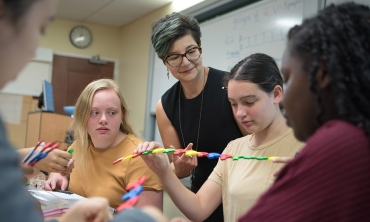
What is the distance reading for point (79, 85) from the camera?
5.72 m

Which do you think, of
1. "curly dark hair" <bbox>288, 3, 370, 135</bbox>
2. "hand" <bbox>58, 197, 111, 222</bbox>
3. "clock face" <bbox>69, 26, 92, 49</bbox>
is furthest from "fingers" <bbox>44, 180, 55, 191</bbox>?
"clock face" <bbox>69, 26, 92, 49</bbox>

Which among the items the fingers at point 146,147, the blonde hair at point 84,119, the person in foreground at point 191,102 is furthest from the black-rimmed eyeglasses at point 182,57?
the fingers at point 146,147

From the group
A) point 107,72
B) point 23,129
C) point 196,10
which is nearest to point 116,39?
point 107,72

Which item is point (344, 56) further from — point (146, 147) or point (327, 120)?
point (146, 147)

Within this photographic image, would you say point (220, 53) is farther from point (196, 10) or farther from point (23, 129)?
point (23, 129)

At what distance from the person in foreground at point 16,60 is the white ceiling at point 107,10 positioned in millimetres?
4094

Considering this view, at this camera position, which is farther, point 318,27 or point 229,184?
point 229,184

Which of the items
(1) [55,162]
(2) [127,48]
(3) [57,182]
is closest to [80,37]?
(2) [127,48]

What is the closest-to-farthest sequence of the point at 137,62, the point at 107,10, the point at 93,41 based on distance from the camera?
the point at 107,10 → the point at 137,62 → the point at 93,41

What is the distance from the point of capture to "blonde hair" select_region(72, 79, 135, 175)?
1.89 metres

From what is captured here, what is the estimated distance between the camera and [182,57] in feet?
5.94

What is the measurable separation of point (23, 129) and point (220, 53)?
3.23 metres

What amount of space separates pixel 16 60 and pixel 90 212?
1.08ft

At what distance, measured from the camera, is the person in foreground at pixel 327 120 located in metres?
0.59
